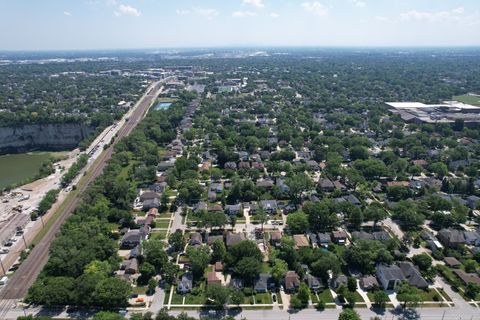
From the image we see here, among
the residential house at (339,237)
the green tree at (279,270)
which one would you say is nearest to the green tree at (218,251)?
the green tree at (279,270)

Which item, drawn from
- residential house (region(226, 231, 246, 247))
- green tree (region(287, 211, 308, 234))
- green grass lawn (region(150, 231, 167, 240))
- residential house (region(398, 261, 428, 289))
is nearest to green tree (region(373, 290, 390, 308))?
residential house (region(398, 261, 428, 289))

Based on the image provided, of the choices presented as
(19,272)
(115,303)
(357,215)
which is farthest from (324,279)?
(19,272)

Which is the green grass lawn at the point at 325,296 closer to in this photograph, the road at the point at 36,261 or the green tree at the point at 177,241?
the green tree at the point at 177,241

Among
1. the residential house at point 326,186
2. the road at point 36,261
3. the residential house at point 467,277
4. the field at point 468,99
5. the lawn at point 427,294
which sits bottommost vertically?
the lawn at point 427,294

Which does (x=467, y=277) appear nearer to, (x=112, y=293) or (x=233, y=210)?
(x=233, y=210)

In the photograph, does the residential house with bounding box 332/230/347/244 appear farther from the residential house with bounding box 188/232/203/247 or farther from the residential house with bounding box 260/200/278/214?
the residential house with bounding box 188/232/203/247

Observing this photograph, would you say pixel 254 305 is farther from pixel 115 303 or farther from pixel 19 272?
pixel 19 272

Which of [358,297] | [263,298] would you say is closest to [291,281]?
[263,298]
